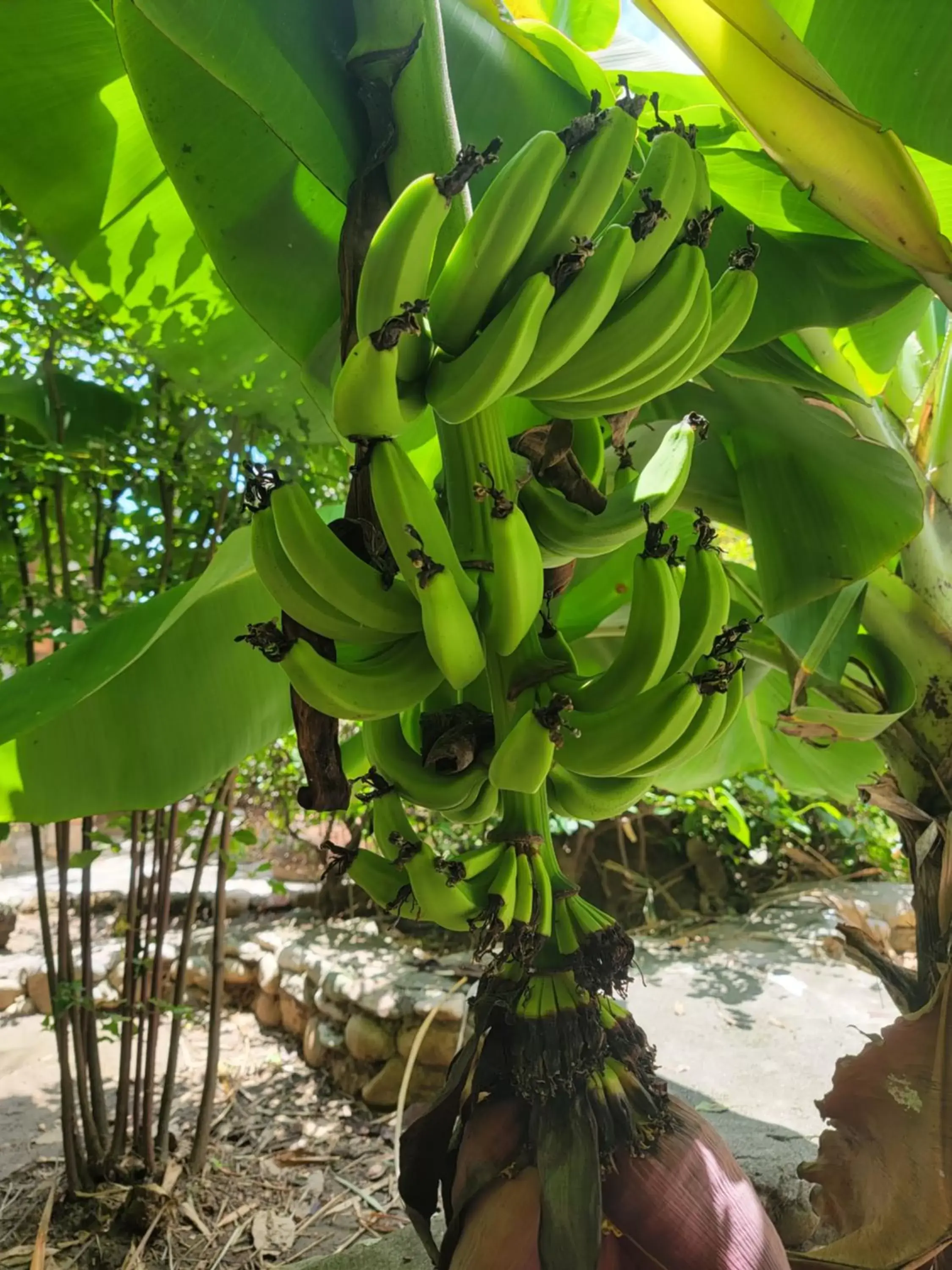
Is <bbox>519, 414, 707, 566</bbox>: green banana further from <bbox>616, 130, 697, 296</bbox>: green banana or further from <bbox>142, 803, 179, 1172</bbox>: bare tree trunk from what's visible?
<bbox>142, 803, 179, 1172</bbox>: bare tree trunk

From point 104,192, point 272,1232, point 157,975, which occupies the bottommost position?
point 272,1232

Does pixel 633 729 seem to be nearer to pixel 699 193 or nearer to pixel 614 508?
pixel 614 508

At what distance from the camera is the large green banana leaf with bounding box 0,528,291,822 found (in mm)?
724

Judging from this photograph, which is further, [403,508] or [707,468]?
[707,468]

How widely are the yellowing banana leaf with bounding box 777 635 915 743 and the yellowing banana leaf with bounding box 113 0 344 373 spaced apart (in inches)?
24.0

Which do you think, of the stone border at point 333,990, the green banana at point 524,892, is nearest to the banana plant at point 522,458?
the green banana at point 524,892

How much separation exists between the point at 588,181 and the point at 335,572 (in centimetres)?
25

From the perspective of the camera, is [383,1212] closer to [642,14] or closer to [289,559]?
[289,559]

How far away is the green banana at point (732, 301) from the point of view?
1.69ft

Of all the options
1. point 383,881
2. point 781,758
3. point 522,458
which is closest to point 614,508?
point 522,458

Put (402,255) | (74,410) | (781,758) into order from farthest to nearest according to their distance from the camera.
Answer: (74,410) < (781,758) < (402,255)

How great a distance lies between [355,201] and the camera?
471mm

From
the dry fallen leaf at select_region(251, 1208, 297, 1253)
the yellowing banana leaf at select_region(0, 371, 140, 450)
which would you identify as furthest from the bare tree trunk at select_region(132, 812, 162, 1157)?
the yellowing banana leaf at select_region(0, 371, 140, 450)

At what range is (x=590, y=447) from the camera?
614mm
